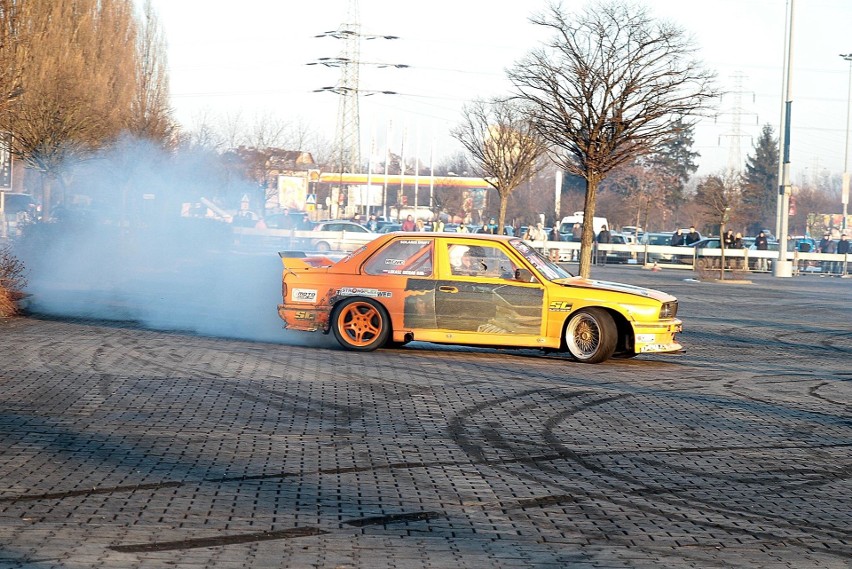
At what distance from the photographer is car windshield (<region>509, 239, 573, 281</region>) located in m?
13.2

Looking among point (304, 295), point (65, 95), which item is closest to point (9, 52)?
point (304, 295)

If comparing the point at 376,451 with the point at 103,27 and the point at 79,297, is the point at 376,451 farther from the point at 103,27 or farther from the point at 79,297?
the point at 103,27

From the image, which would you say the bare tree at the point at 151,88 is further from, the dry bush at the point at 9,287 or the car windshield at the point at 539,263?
the car windshield at the point at 539,263

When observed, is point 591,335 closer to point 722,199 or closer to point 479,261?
point 479,261

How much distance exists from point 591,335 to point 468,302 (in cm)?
155

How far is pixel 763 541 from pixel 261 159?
157ft

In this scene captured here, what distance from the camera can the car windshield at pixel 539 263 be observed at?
13227mm

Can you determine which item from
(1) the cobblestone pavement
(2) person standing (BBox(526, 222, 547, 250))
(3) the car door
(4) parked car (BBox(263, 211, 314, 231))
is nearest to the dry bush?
(1) the cobblestone pavement

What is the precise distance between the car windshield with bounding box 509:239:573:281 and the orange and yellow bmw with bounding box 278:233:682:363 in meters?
0.02

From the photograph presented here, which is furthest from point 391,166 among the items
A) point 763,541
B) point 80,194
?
point 763,541

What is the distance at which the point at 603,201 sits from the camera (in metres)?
82.6

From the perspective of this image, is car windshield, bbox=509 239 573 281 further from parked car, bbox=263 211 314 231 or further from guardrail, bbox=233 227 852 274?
parked car, bbox=263 211 314 231

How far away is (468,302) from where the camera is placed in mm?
13008

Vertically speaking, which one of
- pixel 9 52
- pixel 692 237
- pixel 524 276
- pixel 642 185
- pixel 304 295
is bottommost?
pixel 304 295
